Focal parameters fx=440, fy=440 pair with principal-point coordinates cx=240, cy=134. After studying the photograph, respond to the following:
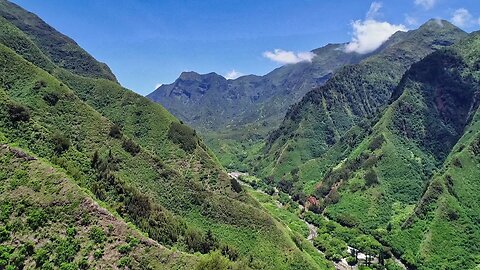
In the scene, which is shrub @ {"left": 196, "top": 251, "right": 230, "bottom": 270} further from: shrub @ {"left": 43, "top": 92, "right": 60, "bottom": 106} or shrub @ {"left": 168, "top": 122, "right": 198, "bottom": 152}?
shrub @ {"left": 168, "top": 122, "right": 198, "bottom": 152}

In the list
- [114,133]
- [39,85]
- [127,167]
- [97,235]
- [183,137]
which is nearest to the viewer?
[97,235]

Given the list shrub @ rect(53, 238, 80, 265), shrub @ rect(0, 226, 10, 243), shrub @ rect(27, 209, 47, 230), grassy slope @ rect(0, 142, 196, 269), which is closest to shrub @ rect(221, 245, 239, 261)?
grassy slope @ rect(0, 142, 196, 269)

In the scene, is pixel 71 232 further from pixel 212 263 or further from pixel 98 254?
pixel 212 263

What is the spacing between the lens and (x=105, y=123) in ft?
479

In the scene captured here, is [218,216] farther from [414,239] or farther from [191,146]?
[414,239]

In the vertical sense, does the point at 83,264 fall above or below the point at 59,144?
below

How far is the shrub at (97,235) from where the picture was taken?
78.2 m

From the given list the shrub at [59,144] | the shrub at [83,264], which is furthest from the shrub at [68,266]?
the shrub at [59,144]

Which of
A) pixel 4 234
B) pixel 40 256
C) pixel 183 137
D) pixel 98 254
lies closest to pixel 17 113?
pixel 4 234

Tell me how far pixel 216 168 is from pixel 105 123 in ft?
149

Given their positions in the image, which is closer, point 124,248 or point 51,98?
point 124,248

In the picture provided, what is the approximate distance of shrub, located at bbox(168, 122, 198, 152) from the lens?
177 meters

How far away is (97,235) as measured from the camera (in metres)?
78.9

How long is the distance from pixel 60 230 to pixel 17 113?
1968 inches
